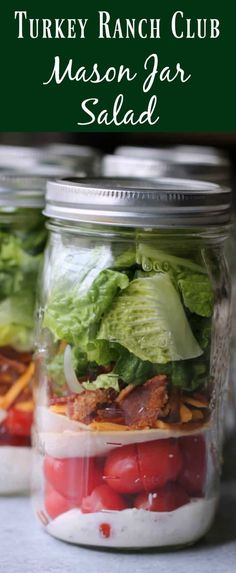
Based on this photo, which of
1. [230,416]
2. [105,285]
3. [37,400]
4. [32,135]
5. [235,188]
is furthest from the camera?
[235,188]

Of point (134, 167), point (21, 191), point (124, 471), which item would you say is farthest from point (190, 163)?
point (124, 471)

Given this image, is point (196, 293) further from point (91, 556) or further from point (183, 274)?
point (91, 556)

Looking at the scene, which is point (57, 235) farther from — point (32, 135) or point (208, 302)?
point (32, 135)

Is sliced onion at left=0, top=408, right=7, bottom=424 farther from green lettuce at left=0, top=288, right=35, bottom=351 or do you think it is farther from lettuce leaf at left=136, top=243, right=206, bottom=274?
lettuce leaf at left=136, top=243, right=206, bottom=274

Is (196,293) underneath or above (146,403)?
above

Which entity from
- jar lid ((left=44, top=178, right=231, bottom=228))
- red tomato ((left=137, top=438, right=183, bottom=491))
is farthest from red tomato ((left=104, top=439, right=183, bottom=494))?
jar lid ((left=44, top=178, right=231, bottom=228))

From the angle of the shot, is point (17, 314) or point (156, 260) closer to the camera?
point (156, 260)

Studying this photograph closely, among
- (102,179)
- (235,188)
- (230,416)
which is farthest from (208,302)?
(235,188)

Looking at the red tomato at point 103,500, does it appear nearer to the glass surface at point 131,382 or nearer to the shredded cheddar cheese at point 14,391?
the glass surface at point 131,382
